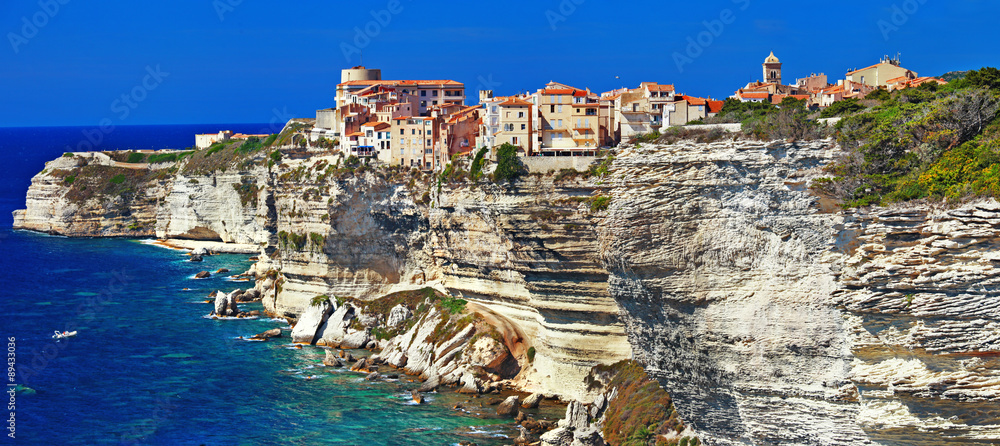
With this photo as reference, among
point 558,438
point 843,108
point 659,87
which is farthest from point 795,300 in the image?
point 659,87

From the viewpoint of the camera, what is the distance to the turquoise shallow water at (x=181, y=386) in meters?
43.2

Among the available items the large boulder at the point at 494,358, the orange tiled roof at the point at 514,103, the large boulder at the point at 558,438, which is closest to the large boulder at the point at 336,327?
the large boulder at the point at 494,358

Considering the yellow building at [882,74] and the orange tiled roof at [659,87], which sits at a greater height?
the yellow building at [882,74]

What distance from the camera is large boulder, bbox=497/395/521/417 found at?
145ft

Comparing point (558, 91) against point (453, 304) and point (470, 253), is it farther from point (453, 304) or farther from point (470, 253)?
point (453, 304)

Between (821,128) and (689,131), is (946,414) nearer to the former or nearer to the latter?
(821,128)

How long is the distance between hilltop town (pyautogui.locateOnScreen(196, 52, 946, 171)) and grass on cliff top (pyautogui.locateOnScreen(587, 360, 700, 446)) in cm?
1140

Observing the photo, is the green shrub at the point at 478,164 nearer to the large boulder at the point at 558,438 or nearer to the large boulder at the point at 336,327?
the large boulder at the point at 336,327

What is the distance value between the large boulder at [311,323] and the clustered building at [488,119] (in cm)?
933

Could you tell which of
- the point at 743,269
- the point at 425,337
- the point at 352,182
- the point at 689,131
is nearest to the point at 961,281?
the point at 743,269

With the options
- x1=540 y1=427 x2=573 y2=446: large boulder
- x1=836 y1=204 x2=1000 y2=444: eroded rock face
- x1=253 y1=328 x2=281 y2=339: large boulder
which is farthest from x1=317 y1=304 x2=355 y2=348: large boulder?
x1=836 y1=204 x2=1000 y2=444: eroded rock face

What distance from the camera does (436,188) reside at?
2153 inches

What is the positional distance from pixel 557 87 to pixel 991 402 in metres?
32.2

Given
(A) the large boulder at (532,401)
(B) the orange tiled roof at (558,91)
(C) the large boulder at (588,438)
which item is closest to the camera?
(C) the large boulder at (588,438)
